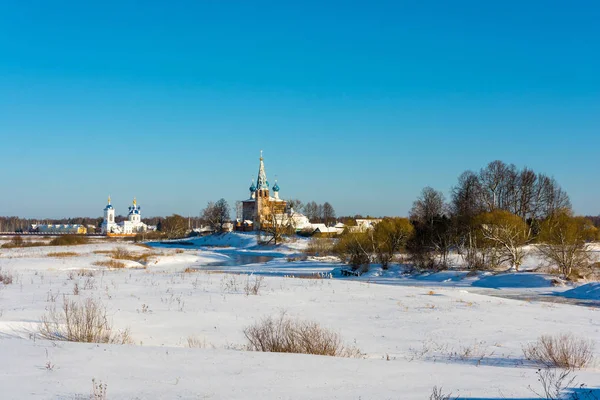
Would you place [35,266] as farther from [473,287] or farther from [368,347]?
[368,347]

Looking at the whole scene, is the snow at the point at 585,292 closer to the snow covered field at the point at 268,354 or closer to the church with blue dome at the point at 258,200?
the snow covered field at the point at 268,354

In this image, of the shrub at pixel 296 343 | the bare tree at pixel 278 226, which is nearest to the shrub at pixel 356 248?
the shrub at pixel 296 343

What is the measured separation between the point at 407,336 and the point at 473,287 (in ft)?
70.8

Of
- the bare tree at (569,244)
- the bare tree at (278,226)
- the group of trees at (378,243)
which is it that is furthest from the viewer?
the bare tree at (278,226)

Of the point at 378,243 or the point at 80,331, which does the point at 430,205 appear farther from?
the point at 80,331

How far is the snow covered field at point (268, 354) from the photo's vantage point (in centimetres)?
690

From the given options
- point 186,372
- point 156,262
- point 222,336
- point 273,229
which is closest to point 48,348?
point 186,372

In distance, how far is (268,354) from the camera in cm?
892

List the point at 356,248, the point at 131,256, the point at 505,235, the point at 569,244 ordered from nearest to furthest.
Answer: the point at 569,244
the point at 505,235
the point at 356,248
the point at 131,256

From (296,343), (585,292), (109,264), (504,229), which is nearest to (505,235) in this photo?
(504,229)

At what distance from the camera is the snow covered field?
22.6 feet

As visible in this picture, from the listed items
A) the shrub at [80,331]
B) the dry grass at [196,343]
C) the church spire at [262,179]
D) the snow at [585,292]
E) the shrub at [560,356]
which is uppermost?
the church spire at [262,179]

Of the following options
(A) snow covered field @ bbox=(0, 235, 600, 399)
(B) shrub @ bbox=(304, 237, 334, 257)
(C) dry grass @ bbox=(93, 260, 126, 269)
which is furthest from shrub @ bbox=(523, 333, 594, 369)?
(B) shrub @ bbox=(304, 237, 334, 257)

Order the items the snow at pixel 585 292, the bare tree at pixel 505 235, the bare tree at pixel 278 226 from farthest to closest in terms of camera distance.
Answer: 1. the bare tree at pixel 278 226
2. the bare tree at pixel 505 235
3. the snow at pixel 585 292
